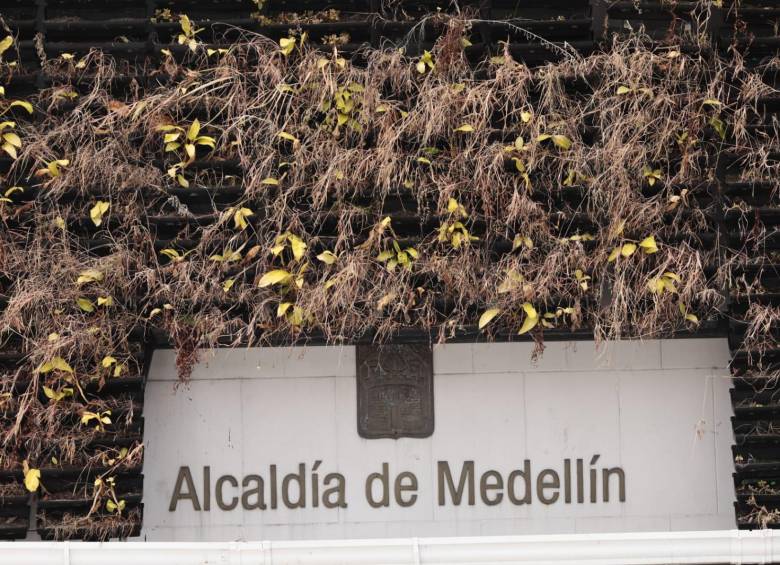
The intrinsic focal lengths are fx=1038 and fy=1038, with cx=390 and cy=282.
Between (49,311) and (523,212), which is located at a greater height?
(523,212)

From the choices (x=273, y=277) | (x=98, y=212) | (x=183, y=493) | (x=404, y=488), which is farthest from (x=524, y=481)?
(x=98, y=212)

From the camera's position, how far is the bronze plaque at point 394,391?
21.7ft

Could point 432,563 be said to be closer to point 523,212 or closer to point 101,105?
point 523,212

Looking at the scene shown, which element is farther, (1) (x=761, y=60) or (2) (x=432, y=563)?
(1) (x=761, y=60)

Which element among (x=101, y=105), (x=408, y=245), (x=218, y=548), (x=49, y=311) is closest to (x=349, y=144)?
(x=408, y=245)

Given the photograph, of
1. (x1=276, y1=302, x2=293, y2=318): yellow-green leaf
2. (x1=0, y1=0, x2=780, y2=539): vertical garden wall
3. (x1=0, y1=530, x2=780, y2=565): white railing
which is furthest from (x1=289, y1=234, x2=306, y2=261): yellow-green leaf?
(x1=0, y1=530, x2=780, y2=565): white railing

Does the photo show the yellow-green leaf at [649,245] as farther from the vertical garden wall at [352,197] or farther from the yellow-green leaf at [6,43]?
the yellow-green leaf at [6,43]

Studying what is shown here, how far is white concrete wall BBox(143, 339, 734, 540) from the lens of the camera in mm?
6609

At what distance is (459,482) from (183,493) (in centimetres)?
176

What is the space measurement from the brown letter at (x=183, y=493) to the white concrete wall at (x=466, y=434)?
40 millimetres

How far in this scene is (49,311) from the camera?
20.6 ft

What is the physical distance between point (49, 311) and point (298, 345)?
1.53m

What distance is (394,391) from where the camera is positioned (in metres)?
6.63

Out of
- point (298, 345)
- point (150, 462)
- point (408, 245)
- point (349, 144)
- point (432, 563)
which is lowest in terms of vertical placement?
point (432, 563)
